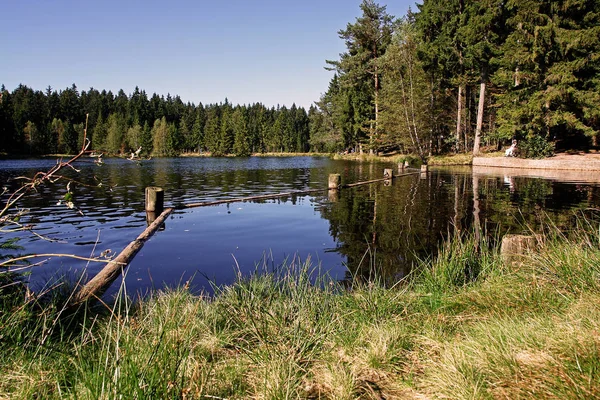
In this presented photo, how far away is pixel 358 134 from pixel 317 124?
2500 cm

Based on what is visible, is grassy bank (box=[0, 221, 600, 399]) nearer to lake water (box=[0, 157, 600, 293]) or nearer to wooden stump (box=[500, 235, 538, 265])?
wooden stump (box=[500, 235, 538, 265])

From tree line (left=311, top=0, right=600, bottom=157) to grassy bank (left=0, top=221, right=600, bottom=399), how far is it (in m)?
29.2

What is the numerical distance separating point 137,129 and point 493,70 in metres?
81.4

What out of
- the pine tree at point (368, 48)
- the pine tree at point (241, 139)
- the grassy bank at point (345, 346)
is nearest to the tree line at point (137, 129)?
the pine tree at point (241, 139)

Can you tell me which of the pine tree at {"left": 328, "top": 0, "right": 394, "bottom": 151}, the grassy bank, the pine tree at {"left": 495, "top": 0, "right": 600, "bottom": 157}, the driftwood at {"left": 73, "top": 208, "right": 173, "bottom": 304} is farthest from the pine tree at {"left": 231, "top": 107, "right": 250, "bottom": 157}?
the grassy bank

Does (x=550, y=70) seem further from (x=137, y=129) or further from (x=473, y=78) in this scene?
(x=137, y=129)

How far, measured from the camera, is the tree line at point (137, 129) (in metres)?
83.4

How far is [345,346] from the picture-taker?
2.97 meters

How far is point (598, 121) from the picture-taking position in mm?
29969

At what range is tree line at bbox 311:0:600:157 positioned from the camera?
26.9 meters

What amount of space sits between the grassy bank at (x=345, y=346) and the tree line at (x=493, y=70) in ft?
95.7

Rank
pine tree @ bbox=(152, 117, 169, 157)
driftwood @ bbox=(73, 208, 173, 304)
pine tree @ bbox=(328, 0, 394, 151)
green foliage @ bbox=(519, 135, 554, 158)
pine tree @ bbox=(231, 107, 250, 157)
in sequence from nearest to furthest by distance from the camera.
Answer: driftwood @ bbox=(73, 208, 173, 304) → green foliage @ bbox=(519, 135, 554, 158) → pine tree @ bbox=(328, 0, 394, 151) → pine tree @ bbox=(231, 107, 250, 157) → pine tree @ bbox=(152, 117, 169, 157)

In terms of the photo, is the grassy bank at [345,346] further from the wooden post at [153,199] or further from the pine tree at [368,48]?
the pine tree at [368,48]

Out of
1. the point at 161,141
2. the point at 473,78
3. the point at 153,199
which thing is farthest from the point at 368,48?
the point at 161,141
